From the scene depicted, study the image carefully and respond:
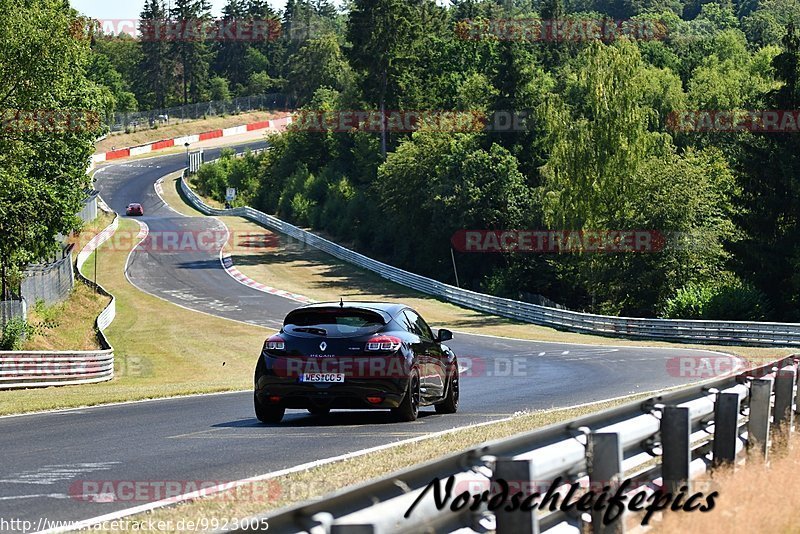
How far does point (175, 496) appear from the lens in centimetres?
867

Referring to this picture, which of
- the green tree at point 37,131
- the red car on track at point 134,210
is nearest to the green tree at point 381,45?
the red car on track at point 134,210

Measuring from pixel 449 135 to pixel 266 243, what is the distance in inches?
615

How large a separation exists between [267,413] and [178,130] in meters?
142

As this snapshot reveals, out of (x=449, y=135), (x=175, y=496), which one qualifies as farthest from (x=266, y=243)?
(x=175, y=496)

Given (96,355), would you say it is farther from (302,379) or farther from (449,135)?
(449,135)

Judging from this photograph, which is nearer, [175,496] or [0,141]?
[175,496]

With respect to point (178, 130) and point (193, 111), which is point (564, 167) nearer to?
point (178, 130)

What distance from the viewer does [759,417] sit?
9109 millimetres

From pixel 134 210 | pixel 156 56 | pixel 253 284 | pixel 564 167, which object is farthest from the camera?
pixel 156 56

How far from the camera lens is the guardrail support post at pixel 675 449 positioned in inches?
280

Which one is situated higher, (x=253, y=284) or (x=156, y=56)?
(x=156, y=56)

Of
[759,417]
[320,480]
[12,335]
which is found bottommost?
[12,335]

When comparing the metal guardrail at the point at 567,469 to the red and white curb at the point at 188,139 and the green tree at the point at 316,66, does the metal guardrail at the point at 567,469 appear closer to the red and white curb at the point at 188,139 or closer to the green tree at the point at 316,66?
the red and white curb at the point at 188,139

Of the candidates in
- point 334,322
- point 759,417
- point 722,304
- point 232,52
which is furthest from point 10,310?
point 232,52
